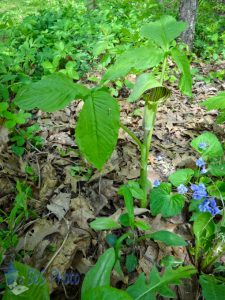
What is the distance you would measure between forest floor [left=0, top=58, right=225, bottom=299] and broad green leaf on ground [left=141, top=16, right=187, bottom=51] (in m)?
0.80

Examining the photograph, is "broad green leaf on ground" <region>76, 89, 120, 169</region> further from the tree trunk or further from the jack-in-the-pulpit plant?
the tree trunk

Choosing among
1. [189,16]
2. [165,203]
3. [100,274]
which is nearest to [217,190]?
[165,203]

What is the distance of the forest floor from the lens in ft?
4.79

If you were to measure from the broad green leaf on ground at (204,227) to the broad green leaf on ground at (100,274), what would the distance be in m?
0.44

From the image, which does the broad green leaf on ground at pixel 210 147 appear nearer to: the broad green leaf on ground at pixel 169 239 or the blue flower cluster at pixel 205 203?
the blue flower cluster at pixel 205 203

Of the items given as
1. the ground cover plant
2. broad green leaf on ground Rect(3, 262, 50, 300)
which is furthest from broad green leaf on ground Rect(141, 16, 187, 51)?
broad green leaf on ground Rect(3, 262, 50, 300)

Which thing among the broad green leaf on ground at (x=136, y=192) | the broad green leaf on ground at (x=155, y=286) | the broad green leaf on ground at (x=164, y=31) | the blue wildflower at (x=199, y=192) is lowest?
the broad green leaf on ground at (x=155, y=286)

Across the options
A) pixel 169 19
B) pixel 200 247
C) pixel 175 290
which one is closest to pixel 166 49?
pixel 169 19

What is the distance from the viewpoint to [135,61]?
4.28 ft

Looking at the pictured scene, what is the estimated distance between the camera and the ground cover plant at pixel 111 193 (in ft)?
3.72

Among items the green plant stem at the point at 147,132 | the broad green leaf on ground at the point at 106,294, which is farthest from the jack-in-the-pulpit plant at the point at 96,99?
the broad green leaf on ground at the point at 106,294

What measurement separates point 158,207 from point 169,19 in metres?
0.87

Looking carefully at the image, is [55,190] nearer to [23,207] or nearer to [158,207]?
[23,207]

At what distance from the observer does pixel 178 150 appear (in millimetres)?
2186
